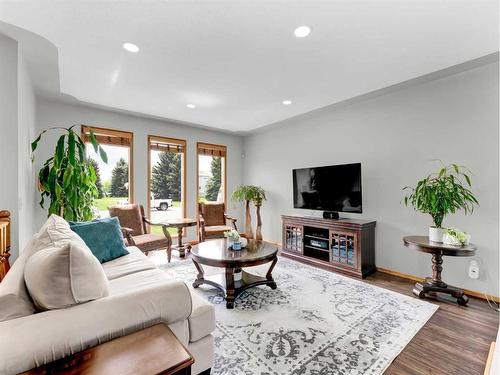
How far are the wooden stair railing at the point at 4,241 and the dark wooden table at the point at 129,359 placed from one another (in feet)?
5.34

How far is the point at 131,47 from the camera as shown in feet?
7.63

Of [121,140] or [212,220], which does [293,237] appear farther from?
[121,140]

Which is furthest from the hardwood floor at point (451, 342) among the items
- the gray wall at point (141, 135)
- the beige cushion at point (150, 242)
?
the gray wall at point (141, 135)

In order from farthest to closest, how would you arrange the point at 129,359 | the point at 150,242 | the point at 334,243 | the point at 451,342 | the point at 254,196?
the point at 254,196, the point at 334,243, the point at 150,242, the point at 451,342, the point at 129,359

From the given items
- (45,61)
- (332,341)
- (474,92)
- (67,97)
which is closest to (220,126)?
(67,97)

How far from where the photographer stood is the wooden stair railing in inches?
75.5

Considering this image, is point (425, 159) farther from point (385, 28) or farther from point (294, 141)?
point (294, 141)

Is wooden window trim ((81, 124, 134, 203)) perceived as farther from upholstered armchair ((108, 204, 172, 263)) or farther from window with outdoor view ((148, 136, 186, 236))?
upholstered armchair ((108, 204, 172, 263))

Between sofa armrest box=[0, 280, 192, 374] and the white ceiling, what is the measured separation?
Answer: 197 cm

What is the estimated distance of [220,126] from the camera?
5168mm

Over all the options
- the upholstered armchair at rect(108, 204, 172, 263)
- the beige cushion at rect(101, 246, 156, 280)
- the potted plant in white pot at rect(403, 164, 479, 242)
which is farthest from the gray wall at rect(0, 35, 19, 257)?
the potted plant in white pot at rect(403, 164, 479, 242)

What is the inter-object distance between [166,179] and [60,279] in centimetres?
406

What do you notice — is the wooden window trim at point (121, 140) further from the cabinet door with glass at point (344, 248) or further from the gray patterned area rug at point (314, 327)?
the cabinet door with glass at point (344, 248)

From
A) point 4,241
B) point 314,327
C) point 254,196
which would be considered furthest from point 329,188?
point 4,241
